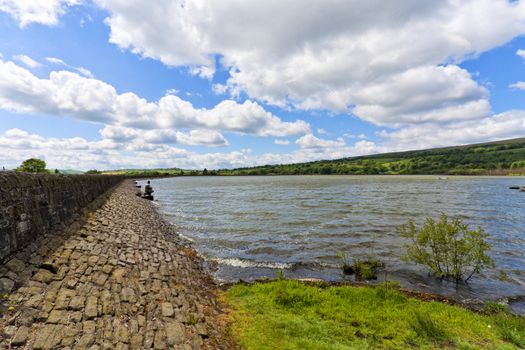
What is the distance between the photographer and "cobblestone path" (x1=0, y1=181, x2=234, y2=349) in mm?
5684

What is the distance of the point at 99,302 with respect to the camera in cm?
717

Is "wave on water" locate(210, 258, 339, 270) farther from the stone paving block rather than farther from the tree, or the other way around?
the tree

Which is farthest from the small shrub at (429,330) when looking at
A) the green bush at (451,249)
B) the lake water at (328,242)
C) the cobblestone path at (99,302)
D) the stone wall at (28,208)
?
the stone wall at (28,208)

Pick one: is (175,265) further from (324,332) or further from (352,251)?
(352,251)

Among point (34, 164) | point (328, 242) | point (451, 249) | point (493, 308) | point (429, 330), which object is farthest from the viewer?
point (34, 164)

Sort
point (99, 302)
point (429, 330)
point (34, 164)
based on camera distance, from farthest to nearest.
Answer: point (34, 164) → point (429, 330) → point (99, 302)

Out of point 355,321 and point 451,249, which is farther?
point 451,249

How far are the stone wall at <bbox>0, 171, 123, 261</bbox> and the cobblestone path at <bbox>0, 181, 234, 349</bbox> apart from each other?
1.48ft

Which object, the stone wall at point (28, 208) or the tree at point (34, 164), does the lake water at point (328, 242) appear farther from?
the tree at point (34, 164)

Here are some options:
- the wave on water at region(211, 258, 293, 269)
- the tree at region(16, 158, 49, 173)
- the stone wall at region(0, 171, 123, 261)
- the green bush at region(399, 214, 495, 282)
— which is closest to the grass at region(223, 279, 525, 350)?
the green bush at region(399, 214, 495, 282)

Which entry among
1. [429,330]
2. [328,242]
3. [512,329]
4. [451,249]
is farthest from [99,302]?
[328,242]

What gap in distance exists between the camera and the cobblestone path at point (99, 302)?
568 cm

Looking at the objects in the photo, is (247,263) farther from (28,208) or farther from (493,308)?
(493,308)

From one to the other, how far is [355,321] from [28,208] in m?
10.9
